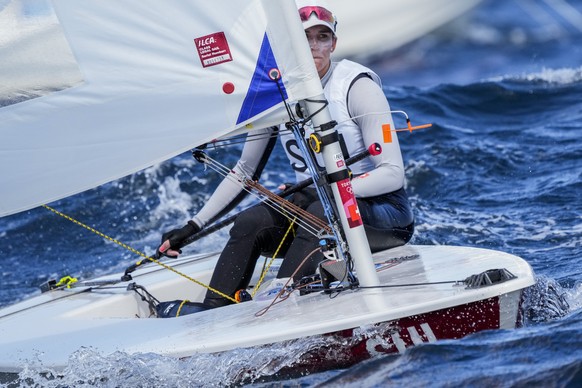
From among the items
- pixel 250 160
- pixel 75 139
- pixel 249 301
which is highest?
pixel 75 139

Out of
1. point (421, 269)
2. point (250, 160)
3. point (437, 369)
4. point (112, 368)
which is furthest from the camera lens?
point (250, 160)

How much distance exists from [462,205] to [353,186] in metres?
2.41

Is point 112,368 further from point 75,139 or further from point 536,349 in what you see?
point 536,349

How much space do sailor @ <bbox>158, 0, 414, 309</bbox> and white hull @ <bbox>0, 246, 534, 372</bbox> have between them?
6.1 inches

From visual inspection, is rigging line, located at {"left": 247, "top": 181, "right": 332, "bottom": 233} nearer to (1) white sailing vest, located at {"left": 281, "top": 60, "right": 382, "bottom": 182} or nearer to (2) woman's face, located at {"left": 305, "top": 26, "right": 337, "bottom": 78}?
(1) white sailing vest, located at {"left": 281, "top": 60, "right": 382, "bottom": 182}

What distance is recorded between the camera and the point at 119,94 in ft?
10.5

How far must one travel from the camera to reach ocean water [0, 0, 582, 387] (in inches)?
117

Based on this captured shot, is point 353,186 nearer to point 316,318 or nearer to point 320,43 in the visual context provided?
point 320,43

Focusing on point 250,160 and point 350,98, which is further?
point 250,160

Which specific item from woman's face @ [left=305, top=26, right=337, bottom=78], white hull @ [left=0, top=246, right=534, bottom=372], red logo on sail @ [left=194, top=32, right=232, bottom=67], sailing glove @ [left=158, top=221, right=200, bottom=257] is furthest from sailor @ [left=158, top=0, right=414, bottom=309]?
red logo on sail @ [left=194, top=32, right=232, bottom=67]

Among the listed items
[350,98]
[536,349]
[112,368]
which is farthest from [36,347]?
[536,349]

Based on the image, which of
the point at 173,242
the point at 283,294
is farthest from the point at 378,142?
the point at 173,242

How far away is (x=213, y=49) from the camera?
10.4ft

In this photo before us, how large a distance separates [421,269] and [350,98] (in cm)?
64
